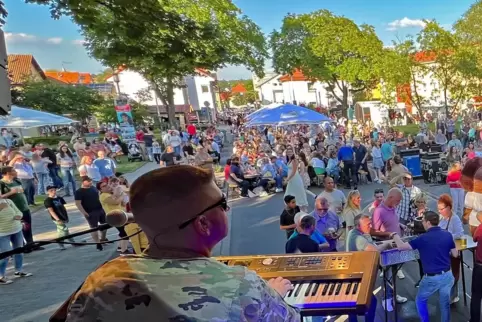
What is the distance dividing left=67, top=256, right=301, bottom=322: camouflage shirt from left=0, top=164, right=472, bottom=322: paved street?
4813 millimetres

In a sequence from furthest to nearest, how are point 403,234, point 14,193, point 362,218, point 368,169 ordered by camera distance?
point 368,169, point 14,193, point 403,234, point 362,218

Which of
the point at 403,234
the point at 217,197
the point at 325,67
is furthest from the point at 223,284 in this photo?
the point at 325,67

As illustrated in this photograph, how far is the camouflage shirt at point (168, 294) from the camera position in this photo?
1.24m

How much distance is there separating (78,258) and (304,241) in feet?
17.1

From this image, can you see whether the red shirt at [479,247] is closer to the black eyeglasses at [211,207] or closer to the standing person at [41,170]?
the black eyeglasses at [211,207]

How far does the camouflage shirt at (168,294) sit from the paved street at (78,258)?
481 cm

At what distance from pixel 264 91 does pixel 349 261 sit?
8910cm

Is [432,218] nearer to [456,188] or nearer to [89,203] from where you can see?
[456,188]

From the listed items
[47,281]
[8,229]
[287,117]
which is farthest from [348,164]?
[8,229]

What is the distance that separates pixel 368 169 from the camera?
15.1m

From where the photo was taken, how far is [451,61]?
81.6 ft

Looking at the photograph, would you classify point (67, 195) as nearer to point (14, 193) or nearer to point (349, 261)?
point (14, 193)

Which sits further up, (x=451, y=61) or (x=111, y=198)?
(x=451, y=61)

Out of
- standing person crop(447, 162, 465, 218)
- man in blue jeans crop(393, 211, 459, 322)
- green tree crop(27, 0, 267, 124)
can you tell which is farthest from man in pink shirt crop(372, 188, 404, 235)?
standing person crop(447, 162, 465, 218)
